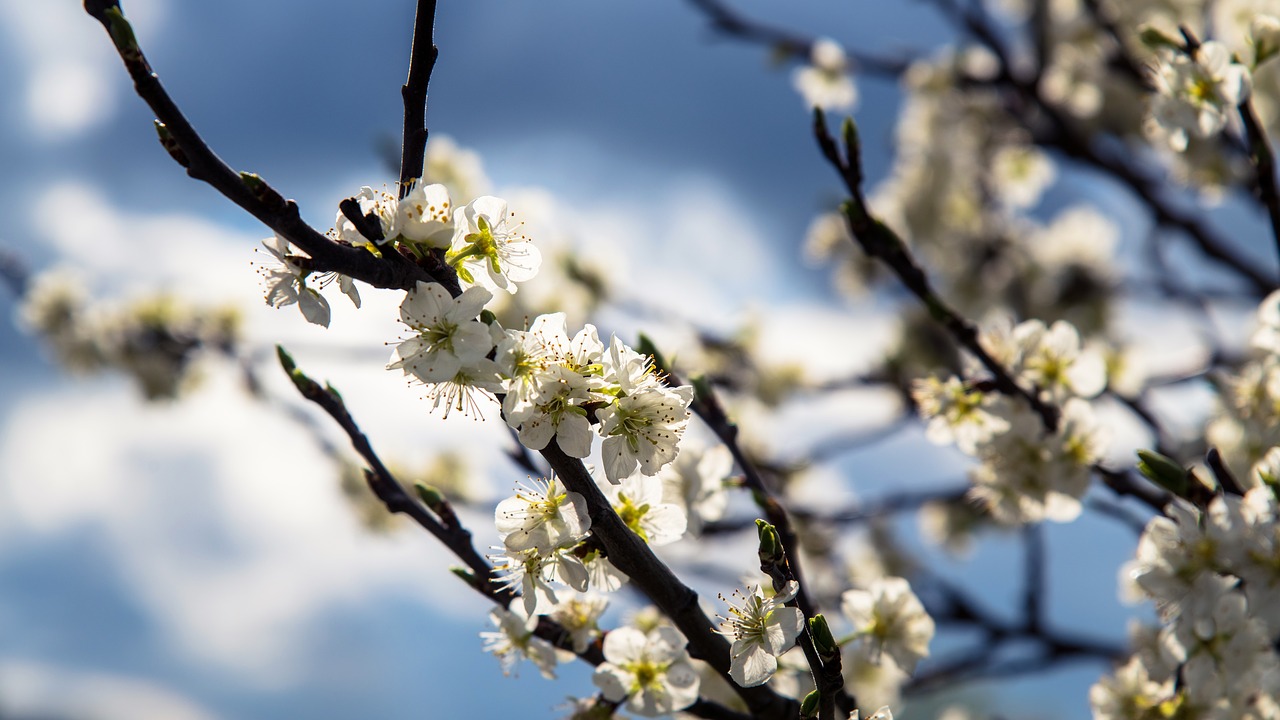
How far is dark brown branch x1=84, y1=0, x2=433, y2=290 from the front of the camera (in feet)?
3.07

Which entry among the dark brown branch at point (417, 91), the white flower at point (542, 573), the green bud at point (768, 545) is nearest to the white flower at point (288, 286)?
the dark brown branch at point (417, 91)

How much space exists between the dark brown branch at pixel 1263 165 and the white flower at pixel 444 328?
1.61 meters

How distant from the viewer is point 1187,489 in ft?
4.74

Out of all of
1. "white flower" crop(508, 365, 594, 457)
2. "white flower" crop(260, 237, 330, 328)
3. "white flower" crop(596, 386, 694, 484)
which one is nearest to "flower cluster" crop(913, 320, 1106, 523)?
"white flower" crop(596, 386, 694, 484)

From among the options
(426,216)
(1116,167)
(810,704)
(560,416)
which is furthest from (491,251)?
(1116,167)

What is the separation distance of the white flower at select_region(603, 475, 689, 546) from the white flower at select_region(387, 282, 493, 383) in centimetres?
37

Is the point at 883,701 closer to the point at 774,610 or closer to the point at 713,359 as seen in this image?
the point at 774,610

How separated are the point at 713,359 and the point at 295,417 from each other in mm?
1985

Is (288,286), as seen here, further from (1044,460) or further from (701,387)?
(1044,460)

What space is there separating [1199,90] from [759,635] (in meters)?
1.55

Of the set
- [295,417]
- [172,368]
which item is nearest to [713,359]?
[295,417]

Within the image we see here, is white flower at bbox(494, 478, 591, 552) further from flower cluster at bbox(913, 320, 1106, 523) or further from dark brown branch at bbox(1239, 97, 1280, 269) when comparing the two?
dark brown branch at bbox(1239, 97, 1280, 269)

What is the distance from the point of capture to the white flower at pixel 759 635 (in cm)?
112

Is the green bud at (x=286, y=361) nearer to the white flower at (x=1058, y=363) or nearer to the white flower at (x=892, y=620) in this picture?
the white flower at (x=892, y=620)
